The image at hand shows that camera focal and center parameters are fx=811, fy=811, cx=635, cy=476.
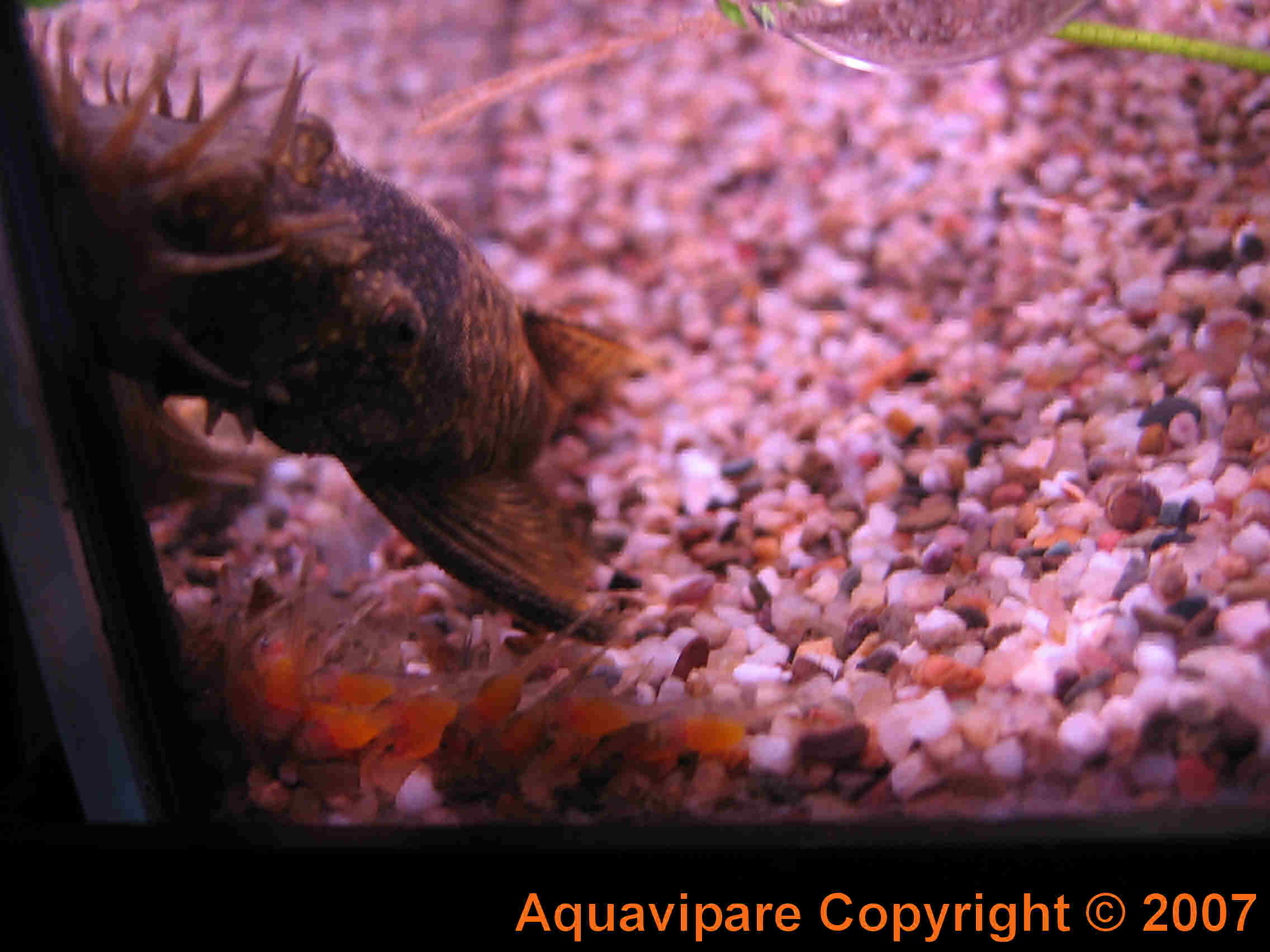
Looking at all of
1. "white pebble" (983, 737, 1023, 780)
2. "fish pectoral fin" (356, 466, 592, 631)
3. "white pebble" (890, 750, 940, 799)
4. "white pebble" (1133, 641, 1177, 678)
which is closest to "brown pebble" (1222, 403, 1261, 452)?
"white pebble" (1133, 641, 1177, 678)

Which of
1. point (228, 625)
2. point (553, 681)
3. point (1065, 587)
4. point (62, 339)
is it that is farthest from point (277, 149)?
point (1065, 587)

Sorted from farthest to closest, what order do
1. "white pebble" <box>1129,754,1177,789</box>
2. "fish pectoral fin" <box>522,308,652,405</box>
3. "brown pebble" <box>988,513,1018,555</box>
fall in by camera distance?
"fish pectoral fin" <box>522,308,652,405</box>
"brown pebble" <box>988,513,1018,555</box>
"white pebble" <box>1129,754,1177,789</box>

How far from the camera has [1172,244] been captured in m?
2.45

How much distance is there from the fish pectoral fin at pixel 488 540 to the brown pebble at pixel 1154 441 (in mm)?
1426

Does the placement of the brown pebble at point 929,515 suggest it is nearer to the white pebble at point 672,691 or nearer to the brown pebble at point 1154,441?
the brown pebble at point 1154,441

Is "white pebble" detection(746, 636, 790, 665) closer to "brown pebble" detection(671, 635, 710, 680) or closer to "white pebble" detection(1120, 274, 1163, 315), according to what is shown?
"brown pebble" detection(671, 635, 710, 680)

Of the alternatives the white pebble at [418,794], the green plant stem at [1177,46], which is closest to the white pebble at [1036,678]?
the white pebble at [418,794]

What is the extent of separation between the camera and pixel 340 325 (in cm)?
164

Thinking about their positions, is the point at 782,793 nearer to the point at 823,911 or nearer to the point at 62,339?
the point at 823,911

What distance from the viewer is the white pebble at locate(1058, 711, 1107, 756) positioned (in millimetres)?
1312

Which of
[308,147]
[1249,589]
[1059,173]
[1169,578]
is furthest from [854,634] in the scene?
[1059,173]

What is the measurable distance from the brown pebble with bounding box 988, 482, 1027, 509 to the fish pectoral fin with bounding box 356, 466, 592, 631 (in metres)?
1.07

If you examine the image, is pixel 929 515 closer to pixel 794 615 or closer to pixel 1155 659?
pixel 794 615

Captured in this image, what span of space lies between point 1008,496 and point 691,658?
97 cm
